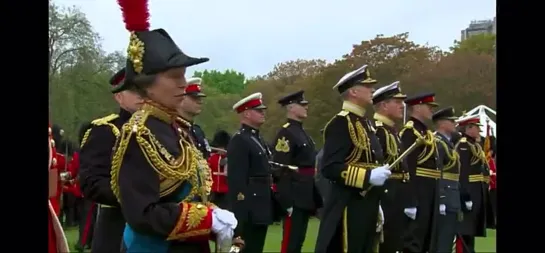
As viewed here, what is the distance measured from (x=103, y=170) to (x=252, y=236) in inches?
142

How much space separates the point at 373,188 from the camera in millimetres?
6883

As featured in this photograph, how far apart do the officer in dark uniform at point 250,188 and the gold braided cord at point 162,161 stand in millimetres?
4824

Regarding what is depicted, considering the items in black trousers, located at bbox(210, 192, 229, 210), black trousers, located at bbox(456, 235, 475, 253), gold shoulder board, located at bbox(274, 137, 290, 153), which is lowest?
black trousers, located at bbox(456, 235, 475, 253)

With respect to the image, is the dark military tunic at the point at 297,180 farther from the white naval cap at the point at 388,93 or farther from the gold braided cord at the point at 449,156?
the white naval cap at the point at 388,93

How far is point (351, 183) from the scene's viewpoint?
21.8ft

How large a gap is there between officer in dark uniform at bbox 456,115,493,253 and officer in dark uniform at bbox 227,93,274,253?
8.64 feet

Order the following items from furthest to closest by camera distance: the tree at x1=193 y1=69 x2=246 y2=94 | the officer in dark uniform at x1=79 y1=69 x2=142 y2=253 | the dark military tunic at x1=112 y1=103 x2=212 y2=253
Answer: the tree at x1=193 y1=69 x2=246 y2=94
the officer in dark uniform at x1=79 y1=69 x2=142 y2=253
the dark military tunic at x1=112 y1=103 x2=212 y2=253

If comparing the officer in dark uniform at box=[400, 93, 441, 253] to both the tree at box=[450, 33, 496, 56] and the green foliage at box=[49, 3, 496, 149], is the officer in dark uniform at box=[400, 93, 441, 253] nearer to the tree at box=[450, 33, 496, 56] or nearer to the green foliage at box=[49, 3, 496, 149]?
the green foliage at box=[49, 3, 496, 149]

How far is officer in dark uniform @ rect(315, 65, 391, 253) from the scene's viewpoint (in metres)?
6.69

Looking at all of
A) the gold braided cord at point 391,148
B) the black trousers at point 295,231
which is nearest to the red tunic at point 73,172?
the black trousers at point 295,231

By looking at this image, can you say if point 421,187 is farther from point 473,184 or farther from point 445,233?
point 473,184

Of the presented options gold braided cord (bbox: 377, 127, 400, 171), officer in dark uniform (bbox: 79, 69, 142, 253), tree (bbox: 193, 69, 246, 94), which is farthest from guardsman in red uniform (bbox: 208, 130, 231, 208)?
tree (bbox: 193, 69, 246, 94)

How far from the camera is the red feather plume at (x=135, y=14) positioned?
371 cm
